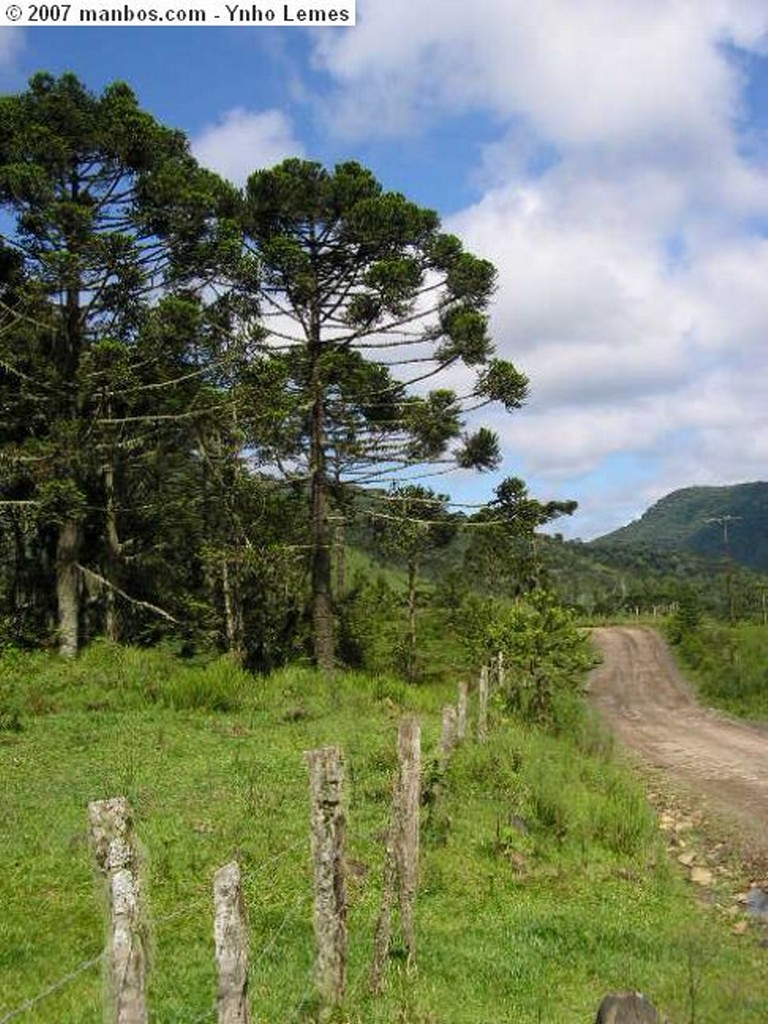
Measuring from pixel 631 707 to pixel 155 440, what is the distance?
Answer: 661 inches

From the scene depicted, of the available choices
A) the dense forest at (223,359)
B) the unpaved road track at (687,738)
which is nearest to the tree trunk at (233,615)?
the dense forest at (223,359)

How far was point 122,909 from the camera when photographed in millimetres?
3844

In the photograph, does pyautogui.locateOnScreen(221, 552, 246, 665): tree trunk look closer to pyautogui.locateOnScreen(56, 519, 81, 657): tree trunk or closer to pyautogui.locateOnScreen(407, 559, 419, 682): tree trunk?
pyautogui.locateOnScreen(56, 519, 81, 657): tree trunk

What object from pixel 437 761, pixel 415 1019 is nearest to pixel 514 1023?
pixel 415 1019

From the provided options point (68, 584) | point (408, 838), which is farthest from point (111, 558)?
point (408, 838)

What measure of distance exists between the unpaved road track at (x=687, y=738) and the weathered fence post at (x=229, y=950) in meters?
10.3

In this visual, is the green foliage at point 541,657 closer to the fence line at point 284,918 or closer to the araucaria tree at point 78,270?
the fence line at point 284,918

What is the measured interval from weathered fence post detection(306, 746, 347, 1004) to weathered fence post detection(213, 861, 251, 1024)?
54.2 inches

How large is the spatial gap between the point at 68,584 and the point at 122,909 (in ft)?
68.8

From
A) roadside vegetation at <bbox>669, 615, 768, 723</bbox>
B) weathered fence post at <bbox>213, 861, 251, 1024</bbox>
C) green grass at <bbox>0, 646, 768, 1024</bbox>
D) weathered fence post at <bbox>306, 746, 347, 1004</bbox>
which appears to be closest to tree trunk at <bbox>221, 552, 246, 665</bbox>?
green grass at <bbox>0, 646, 768, 1024</bbox>

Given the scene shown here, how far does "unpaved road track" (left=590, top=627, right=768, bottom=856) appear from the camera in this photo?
14.9 m

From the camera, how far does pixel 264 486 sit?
77.5 ft

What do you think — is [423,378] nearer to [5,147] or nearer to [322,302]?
[322,302]

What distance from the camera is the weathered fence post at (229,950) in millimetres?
4047
